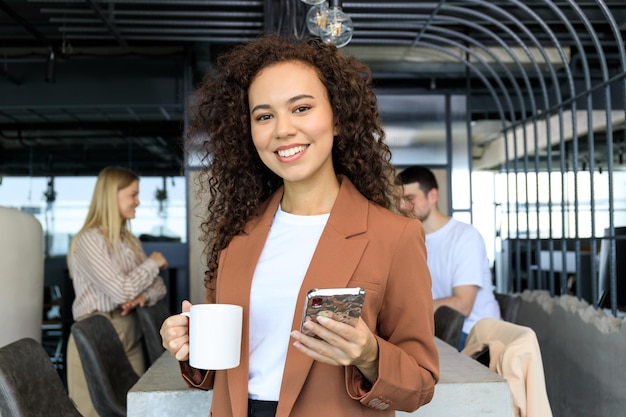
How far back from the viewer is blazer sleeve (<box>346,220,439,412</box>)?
114 centimetres

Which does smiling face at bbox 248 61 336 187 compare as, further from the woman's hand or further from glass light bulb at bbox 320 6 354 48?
glass light bulb at bbox 320 6 354 48

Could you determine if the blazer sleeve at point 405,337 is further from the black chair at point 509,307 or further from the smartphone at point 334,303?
the black chair at point 509,307

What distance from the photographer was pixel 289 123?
1279 millimetres

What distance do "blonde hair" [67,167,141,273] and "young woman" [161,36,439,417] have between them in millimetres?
2372

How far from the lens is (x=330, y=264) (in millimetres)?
1229

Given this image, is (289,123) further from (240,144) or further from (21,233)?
(21,233)

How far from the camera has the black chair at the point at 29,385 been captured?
1.83 m

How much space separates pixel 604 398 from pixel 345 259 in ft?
8.95

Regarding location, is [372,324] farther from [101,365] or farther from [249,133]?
[101,365]

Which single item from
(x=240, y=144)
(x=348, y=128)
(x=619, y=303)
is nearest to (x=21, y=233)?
(x=240, y=144)

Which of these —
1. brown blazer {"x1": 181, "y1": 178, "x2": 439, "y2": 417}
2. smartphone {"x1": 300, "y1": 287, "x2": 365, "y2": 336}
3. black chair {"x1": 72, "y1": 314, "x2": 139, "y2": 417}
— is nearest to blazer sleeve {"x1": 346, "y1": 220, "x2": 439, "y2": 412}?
brown blazer {"x1": 181, "y1": 178, "x2": 439, "y2": 417}

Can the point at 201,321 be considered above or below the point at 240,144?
below

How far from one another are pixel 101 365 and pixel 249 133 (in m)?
1.63

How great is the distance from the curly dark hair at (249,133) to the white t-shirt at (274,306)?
0.16 metres
